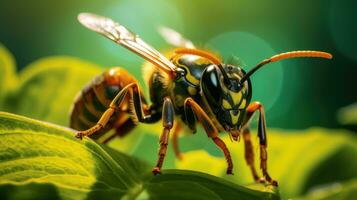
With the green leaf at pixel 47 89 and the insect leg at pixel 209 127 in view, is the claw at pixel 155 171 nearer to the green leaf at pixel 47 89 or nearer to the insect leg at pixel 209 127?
the insect leg at pixel 209 127

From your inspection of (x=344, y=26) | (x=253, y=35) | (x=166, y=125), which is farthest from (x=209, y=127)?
(x=344, y=26)

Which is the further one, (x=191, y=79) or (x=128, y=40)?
(x=128, y=40)

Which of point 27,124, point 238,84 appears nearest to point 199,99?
point 238,84

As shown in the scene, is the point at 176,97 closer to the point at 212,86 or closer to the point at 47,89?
the point at 212,86

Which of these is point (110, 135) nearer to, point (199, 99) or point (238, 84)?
point (199, 99)

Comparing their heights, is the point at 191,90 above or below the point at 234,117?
above

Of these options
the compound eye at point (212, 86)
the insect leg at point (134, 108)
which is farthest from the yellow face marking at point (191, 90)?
the insect leg at point (134, 108)

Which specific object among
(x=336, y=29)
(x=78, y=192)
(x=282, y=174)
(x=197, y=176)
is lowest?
(x=78, y=192)
